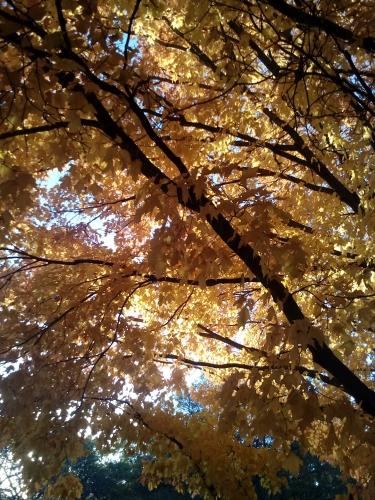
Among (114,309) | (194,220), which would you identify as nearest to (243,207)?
(194,220)

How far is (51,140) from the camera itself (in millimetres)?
3281

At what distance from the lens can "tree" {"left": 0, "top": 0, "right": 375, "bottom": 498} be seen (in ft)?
8.14

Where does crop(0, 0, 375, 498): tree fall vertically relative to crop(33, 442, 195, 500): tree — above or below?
below

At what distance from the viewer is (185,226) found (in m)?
2.74

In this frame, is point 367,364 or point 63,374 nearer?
point 63,374

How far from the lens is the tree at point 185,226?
A: 2.48 metres

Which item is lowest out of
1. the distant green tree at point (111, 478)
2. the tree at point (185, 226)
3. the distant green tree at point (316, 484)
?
the distant green tree at point (316, 484)

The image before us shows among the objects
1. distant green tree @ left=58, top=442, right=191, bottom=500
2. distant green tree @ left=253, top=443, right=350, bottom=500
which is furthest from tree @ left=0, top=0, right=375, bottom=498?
distant green tree @ left=58, top=442, right=191, bottom=500

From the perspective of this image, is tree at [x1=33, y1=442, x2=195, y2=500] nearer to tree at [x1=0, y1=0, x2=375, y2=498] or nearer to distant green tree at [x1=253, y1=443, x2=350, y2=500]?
distant green tree at [x1=253, y1=443, x2=350, y2=500]

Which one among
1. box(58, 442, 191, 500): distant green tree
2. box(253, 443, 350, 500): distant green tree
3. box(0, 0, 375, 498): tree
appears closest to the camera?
box(0, 0, 375, 498): tree

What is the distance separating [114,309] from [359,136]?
3.14m

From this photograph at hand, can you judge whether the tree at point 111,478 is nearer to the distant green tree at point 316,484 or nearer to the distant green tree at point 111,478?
the distant green tree at point 111,478

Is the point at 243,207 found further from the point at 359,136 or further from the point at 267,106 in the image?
the point at 267,106

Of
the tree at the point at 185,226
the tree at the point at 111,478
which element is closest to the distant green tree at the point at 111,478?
the tree at the point at 111,478
